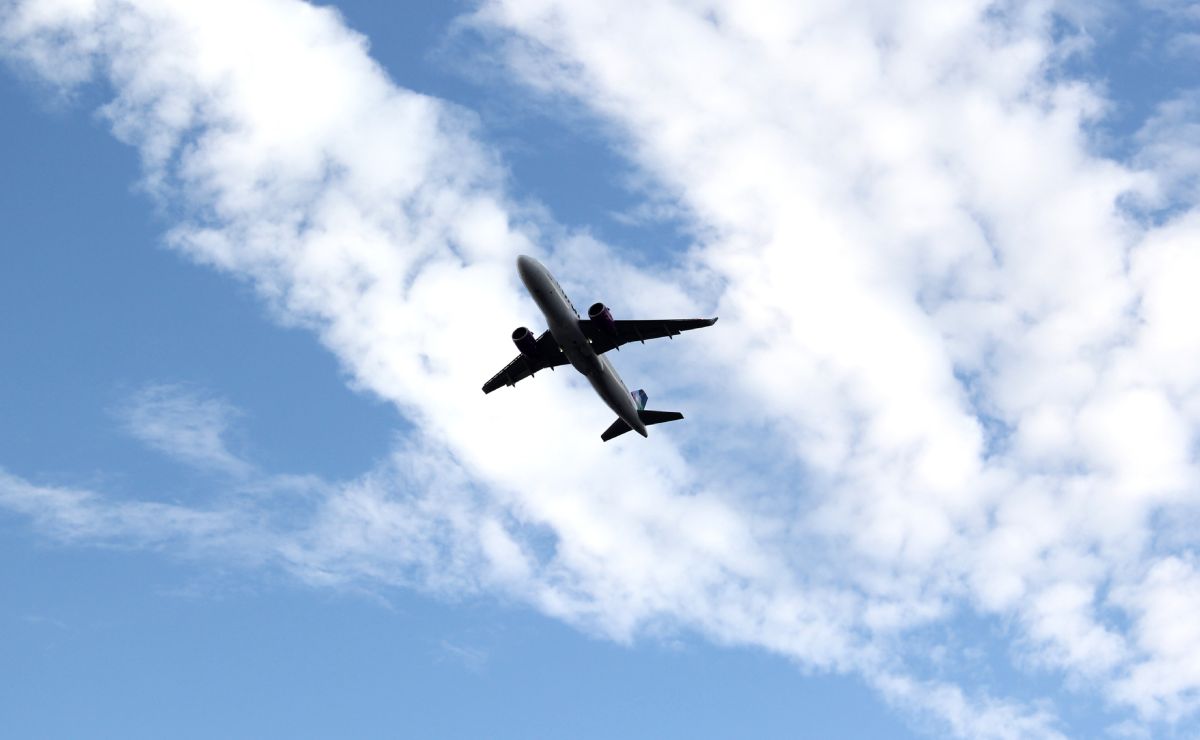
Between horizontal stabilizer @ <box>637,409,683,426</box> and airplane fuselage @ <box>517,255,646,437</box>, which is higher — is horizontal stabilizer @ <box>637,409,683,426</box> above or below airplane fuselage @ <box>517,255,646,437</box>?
above

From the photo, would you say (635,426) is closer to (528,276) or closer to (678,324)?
(678,324)

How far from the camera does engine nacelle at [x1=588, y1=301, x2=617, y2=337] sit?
76.6m

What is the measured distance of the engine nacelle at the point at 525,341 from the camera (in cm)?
8025

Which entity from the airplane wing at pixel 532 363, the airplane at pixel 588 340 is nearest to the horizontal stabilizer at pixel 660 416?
the airplane at pixel 588 340

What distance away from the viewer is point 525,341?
8044cm

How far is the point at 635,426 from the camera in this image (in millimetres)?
83438

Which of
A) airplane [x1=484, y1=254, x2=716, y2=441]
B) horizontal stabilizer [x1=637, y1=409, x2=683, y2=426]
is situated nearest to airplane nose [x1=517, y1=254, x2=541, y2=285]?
airplane [x1=484, y1=254, x2=716, y2=441]

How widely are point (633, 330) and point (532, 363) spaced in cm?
953

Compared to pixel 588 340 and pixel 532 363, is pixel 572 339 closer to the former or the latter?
pixel 588 340

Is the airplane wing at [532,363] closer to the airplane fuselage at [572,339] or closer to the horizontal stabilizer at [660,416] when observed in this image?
the airplane fuselage at [572,339]

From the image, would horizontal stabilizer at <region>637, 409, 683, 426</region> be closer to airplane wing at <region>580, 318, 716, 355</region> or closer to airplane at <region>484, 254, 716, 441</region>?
airplane at <region>484, 254, 716, 441</region>

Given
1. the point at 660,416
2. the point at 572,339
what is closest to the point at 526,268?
the point at 572,339

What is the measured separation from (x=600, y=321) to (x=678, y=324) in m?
5.73

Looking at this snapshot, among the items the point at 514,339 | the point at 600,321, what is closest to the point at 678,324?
the point at 600,321
